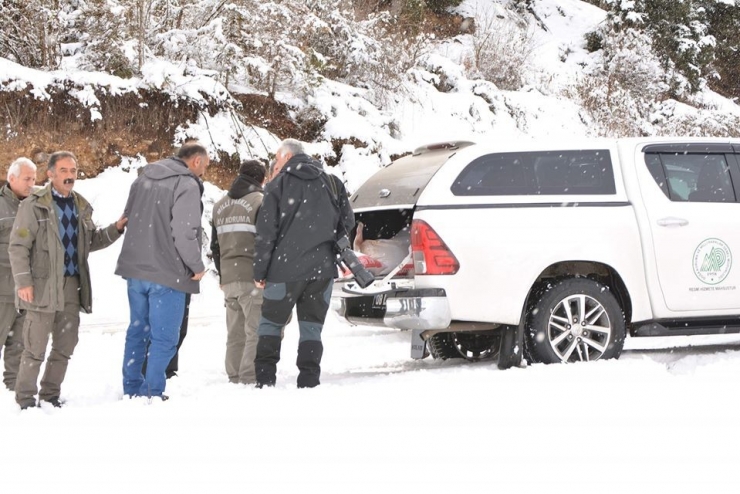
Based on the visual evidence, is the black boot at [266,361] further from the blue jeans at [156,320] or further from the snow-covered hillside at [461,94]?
the snow-covered hillside at [461,94]

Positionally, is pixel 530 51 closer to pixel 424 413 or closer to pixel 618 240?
pixel 618 240

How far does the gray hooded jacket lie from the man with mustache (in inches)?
11.7

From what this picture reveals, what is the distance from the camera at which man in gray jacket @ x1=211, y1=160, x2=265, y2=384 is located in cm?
656

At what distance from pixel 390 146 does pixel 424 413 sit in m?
10.7

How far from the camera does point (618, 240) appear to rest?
6.41 metres

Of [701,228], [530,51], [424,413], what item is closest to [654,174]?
[701,228]

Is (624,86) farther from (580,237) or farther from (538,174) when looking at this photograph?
(580,237)

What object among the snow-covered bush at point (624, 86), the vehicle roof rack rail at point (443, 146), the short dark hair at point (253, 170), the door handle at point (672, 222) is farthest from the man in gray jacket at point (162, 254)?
the snow-covered bush at point (624, 86)

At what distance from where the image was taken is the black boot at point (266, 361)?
582cm

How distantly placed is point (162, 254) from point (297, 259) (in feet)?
2.93

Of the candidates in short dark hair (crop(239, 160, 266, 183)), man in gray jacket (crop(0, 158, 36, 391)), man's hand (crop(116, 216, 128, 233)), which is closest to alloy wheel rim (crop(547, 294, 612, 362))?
short dark hair (crop(239, 160, 266, 183))

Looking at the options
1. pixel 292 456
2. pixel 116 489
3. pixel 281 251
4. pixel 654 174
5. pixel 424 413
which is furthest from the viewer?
pixel 654 174

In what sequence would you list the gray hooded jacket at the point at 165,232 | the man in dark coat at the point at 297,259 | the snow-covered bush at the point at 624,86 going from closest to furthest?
the gray hooded jacket at the point at 165,232, the man in dark coat at the point at 297,259, the snow-covered bush at the point at 624,86

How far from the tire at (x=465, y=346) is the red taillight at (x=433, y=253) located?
1558mm
